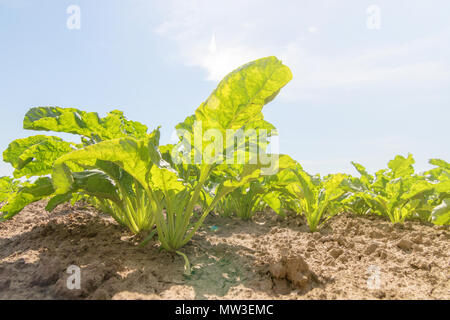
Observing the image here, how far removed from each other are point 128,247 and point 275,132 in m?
1.29

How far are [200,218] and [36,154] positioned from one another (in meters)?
1.02

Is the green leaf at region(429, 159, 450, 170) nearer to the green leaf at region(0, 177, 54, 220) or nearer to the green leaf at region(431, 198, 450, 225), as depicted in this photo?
the green leaf at region(431, 198, 450, 225)

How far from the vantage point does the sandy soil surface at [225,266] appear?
1.21m

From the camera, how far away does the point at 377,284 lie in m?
1.27

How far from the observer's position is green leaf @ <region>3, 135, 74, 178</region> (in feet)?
5.37

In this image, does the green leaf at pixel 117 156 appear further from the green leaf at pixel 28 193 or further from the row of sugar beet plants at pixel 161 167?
the green leaf at pixel 28 193

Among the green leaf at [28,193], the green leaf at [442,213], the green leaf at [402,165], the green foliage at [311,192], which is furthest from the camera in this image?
the green leaf at [402,165]

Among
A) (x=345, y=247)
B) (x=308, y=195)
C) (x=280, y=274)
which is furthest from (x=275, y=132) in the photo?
(x=280, y=274)

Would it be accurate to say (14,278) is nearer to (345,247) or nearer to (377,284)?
(377,284)

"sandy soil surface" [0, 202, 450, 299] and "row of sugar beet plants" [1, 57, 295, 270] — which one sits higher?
"row of sugar beet plants" [1, 57, 295, 270]

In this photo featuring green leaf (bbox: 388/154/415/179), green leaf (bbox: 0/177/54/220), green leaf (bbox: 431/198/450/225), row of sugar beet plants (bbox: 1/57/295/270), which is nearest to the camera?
row of sugar beet plants (bbox: 1/57/295/270)

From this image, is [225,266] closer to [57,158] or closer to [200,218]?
[200,218]

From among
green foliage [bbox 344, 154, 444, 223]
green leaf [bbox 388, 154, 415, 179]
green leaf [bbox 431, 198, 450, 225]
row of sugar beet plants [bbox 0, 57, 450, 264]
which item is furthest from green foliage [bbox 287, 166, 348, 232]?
green leaf [bbox 388, 154, 415, 179]

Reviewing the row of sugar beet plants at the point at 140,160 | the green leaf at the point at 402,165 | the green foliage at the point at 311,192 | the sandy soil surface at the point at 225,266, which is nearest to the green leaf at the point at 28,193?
the row of sugar beet plants at the point at 140,160
